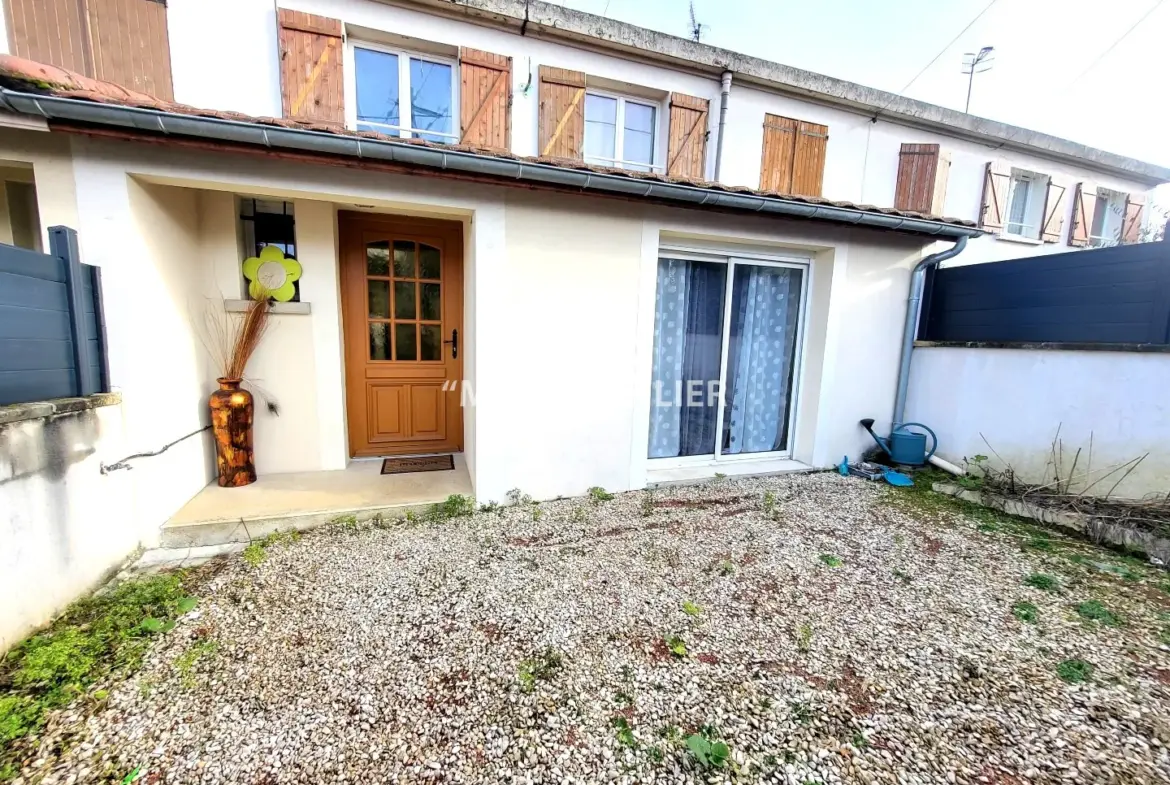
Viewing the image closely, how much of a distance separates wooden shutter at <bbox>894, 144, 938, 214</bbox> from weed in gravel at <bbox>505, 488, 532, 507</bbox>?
24.4ft

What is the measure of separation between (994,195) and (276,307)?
35.0ft

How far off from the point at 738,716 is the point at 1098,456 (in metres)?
4.53

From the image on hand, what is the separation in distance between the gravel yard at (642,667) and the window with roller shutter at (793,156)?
5275 mm

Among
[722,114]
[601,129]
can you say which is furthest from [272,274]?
[722,114]

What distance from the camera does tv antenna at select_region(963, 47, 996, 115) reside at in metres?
9.00

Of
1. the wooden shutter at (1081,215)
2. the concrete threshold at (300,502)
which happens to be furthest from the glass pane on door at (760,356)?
the wooden shutter at (1081,215)

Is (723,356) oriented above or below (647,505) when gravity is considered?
above

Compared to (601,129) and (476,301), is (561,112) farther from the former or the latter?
(476,301)

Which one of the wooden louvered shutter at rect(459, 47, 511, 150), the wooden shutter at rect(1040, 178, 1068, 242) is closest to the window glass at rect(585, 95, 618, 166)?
the wooden louvered shutter at rect(459, 47, 511, 150)

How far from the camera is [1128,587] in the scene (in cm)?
279

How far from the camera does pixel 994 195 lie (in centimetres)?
720

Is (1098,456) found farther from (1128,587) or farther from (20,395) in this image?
(20,395)

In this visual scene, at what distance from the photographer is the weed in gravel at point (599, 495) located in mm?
4095

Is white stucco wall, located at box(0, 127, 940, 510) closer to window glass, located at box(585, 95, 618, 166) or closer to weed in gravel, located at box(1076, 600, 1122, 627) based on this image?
window glass, located at box(585, 95, 618, 166)
